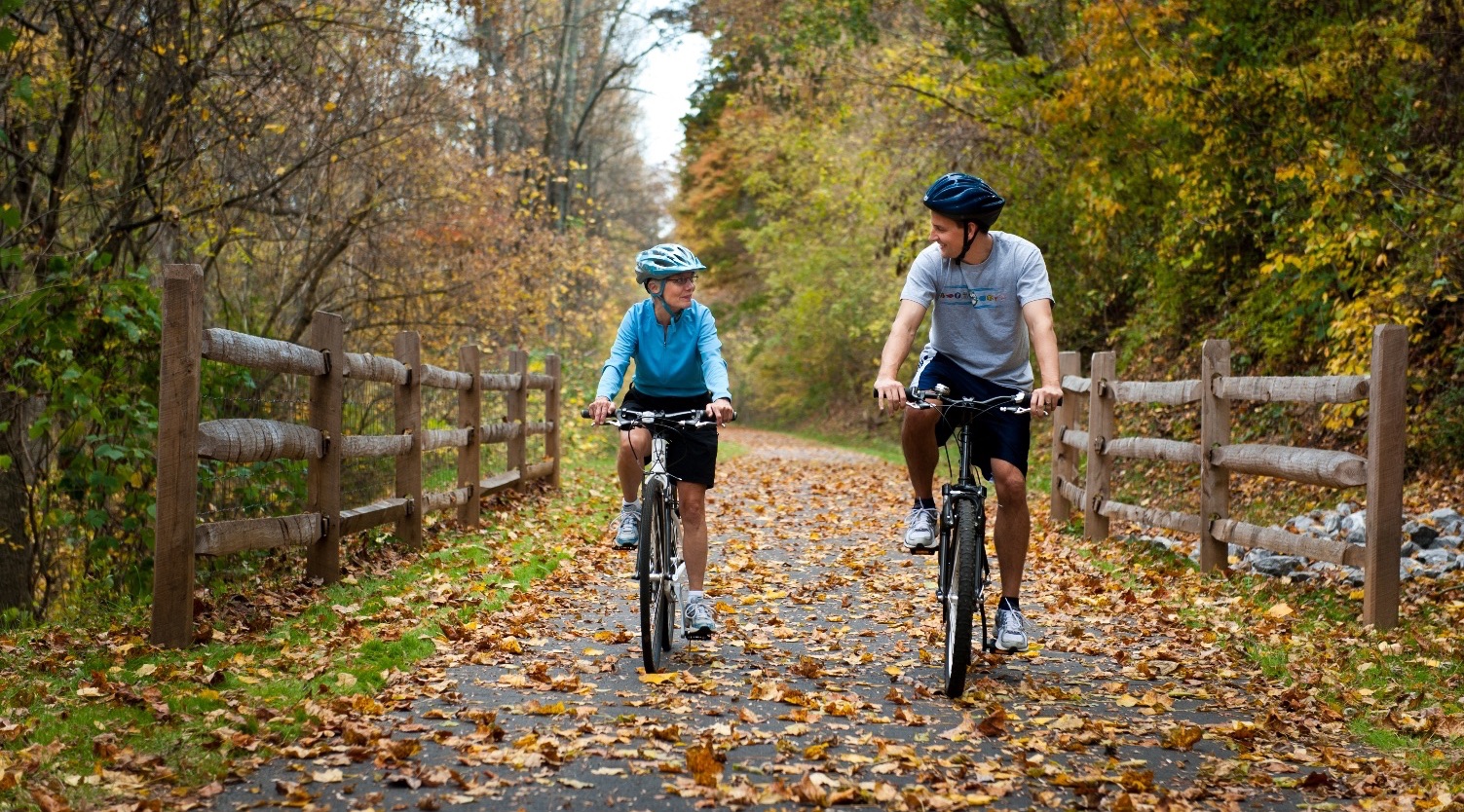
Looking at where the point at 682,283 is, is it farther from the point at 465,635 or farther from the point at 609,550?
the point at 609,550

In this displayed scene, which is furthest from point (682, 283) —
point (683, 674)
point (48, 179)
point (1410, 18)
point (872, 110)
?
point (872, 110)

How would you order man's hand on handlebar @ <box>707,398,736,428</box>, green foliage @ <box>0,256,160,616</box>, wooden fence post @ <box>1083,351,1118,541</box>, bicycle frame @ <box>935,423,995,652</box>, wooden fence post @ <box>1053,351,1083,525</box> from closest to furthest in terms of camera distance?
bicycle frame @ <box>935,423,995,652</box> → man's hand on handlebar @ <box>707,398,736,428</box> → green foliage @ <box>0,256,160,616</box> → wooden fence post @ <box>1083,351,1118,541</box> → wooden fence post @ <box>1053,351,1083,525</box>

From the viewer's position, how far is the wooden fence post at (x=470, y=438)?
37.9ft

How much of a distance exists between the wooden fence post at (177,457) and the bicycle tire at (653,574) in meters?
2.08

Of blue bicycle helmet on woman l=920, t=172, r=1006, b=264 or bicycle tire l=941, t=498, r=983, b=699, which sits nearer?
bicycle tire l=941, t=498, r=983, b=699

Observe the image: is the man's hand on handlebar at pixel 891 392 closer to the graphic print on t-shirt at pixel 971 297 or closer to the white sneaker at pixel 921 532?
the graphic print on t-shirt at pixel 971 297

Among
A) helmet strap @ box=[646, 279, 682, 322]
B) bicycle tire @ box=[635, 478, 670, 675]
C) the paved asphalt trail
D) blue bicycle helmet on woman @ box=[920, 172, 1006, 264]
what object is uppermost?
blue bicycle helmet on woman @ box=[920, 172, 1006, 264]

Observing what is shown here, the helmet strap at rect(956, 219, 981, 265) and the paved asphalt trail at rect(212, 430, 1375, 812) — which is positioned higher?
the helmet strap at rect(956, 219, 981, 265)

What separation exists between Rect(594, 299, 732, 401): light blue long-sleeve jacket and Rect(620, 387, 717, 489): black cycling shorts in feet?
0.13

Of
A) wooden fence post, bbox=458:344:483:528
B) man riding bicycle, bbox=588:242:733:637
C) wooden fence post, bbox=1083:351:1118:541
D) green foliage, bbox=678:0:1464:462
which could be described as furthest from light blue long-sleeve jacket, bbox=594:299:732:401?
green foliage, bbox=678:0:1464:462

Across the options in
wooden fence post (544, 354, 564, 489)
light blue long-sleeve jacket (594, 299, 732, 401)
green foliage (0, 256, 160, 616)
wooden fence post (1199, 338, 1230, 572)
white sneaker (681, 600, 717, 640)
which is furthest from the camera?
wooden fence post (544, 354, 564, 489)

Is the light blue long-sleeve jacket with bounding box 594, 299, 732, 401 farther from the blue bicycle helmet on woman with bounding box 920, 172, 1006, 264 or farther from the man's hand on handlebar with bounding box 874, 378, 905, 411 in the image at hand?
the blue bicycle helmet on woman with bounding box 920, 172, 1006, 264

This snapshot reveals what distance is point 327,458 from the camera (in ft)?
26.3

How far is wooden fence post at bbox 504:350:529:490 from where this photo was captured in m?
13.9
